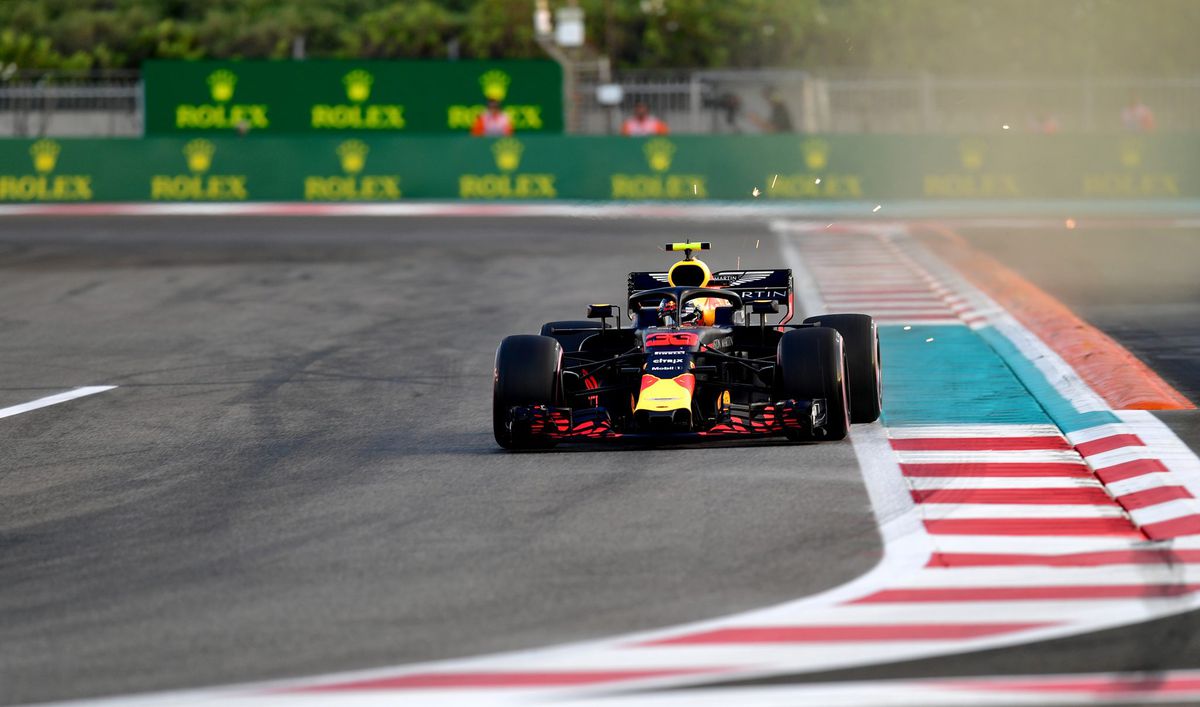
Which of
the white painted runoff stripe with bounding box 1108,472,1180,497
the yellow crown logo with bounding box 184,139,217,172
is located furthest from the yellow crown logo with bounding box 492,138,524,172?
the white painted runoff stripe with bounding box 1108,472,1180,497

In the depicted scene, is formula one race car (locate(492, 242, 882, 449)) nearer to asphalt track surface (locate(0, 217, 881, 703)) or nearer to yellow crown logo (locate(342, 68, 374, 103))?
asphalt track surface (locate(0, 217, 881, 703))

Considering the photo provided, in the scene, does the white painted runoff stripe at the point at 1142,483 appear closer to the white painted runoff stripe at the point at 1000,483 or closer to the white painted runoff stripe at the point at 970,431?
the white painted runoff stripe at the point at 1000,483

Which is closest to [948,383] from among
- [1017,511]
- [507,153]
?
[1017,511]

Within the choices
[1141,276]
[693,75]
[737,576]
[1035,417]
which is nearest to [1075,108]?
[693,75]

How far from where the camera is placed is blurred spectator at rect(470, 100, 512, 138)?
33281mm

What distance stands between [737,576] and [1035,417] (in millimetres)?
4129

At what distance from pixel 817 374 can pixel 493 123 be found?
24.5 m

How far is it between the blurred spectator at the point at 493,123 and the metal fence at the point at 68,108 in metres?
8.42

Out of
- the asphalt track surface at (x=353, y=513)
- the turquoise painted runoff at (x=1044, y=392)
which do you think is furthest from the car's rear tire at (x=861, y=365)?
the turquoise painted runoff at (x=1044, y=392)

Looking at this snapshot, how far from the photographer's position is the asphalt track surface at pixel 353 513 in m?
5.86

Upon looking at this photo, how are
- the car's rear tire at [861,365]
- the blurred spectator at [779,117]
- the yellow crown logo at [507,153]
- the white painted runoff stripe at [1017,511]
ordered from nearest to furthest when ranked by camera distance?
the white painted runoff stripe at [1017,511], the car's rear tire at [861,365], the yellow crown logo at [507,153], the blurred spectator at [779,117]

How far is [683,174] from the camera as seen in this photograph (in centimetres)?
3222

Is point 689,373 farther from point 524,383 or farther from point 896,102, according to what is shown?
point 896,102

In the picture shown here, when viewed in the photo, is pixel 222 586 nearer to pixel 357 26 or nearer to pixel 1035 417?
pixel 1035 417
